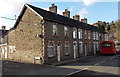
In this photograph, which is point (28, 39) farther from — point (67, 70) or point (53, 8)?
point (67, 70)

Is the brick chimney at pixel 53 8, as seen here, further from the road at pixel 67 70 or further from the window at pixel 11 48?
the road at pixel 67 70

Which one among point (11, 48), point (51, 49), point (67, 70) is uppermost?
point (11, 48)

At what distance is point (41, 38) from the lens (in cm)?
2066

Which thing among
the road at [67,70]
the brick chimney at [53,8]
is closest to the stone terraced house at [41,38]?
the brick chimney at [53,8]

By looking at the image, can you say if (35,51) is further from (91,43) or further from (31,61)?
(91,43)

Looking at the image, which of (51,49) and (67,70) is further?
(51,49)

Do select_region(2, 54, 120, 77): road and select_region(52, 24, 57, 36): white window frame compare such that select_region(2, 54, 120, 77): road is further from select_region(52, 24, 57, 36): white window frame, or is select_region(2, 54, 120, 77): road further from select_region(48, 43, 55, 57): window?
select_region(52, 24, 57, 36): white window frame

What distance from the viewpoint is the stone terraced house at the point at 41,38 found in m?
20.8

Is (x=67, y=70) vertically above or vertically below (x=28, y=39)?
below

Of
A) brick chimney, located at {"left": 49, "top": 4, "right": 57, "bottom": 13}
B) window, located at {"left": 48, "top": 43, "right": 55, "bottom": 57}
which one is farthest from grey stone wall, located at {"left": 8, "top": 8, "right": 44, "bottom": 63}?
brick chimney, located at {"left": 49, "top": 4, "right": 57, "bottom": 13}

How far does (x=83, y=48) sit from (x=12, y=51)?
13.2m

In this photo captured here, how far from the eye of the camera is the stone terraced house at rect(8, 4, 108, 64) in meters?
20.8

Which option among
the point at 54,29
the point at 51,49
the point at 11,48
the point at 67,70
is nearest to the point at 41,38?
the point at 51,49

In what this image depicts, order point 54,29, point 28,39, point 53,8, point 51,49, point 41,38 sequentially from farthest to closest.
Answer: point 53,8 → point 54,29 → point 28,39 → point 51,49 → point 41,38
